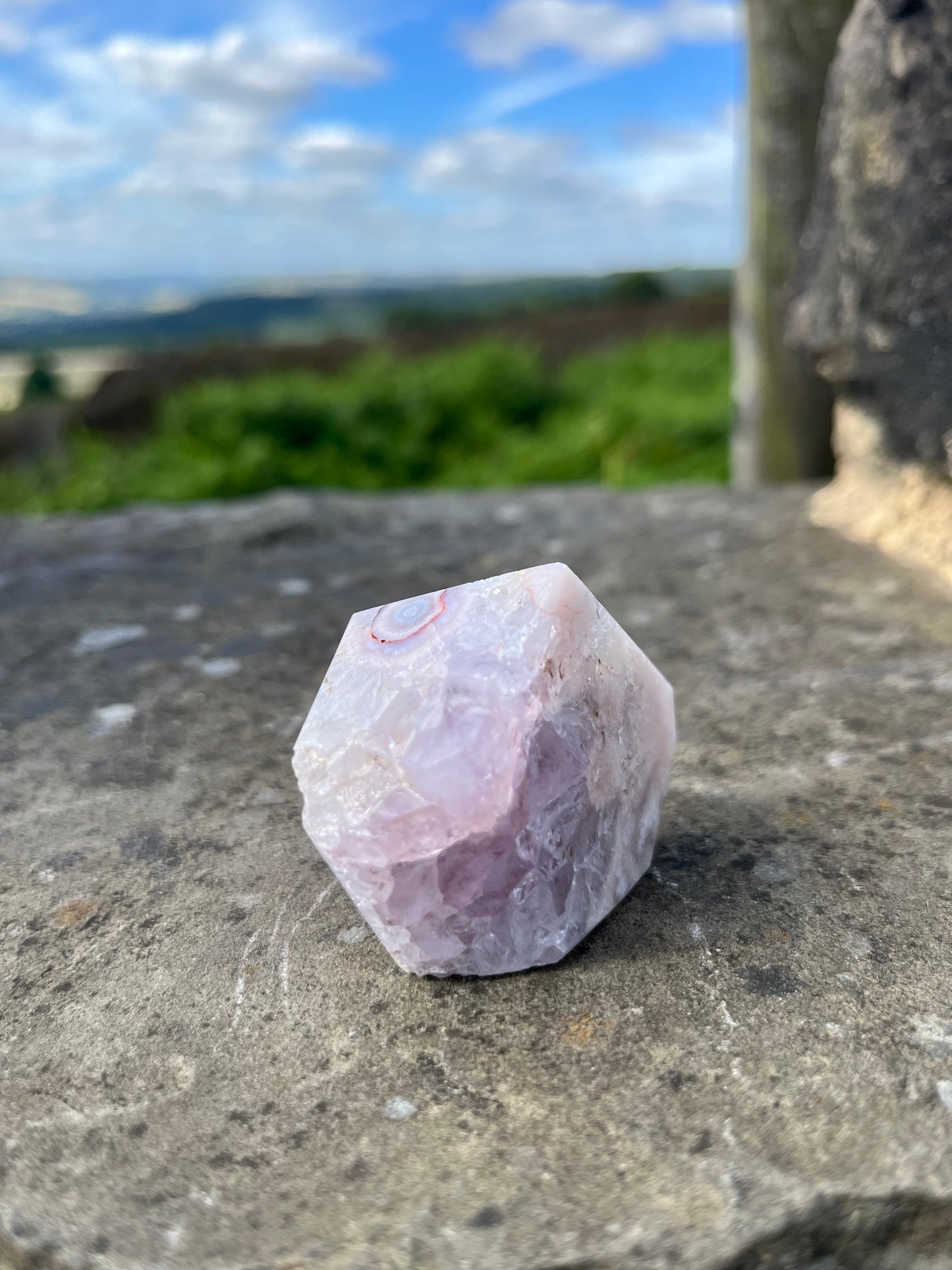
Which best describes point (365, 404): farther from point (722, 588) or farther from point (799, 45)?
point (722, 588)

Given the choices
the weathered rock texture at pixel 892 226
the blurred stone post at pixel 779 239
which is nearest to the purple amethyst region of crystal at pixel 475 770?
the weathered rock texture at pixel 892 226

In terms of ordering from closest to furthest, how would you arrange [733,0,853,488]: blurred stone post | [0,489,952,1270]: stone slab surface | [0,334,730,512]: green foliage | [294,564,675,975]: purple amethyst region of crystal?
[0,489,952,1270]: stone slab surface, [294,564,675,975]: purple amethyst region of crystal, [733,0,853,488]: blurred stone post, [0,334,730,512]: green foliage

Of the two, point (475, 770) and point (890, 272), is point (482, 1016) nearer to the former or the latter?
point (475, 770)

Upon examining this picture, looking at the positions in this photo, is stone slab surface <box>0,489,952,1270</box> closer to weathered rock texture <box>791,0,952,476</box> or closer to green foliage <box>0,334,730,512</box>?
weathered rock texture <box>791,0,952,476</box>

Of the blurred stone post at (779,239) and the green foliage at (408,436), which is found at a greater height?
the blurred stone post at (779,239)

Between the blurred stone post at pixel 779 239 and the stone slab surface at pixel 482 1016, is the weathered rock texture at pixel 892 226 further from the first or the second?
the blurred stone post at pixel 779 239

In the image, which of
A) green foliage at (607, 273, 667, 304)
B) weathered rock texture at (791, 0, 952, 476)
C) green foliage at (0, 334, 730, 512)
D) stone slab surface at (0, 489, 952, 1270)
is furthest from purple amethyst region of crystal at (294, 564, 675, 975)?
green foliage at (607, 273, 667, 304)

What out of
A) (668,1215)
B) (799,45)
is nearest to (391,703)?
(668,1215)
